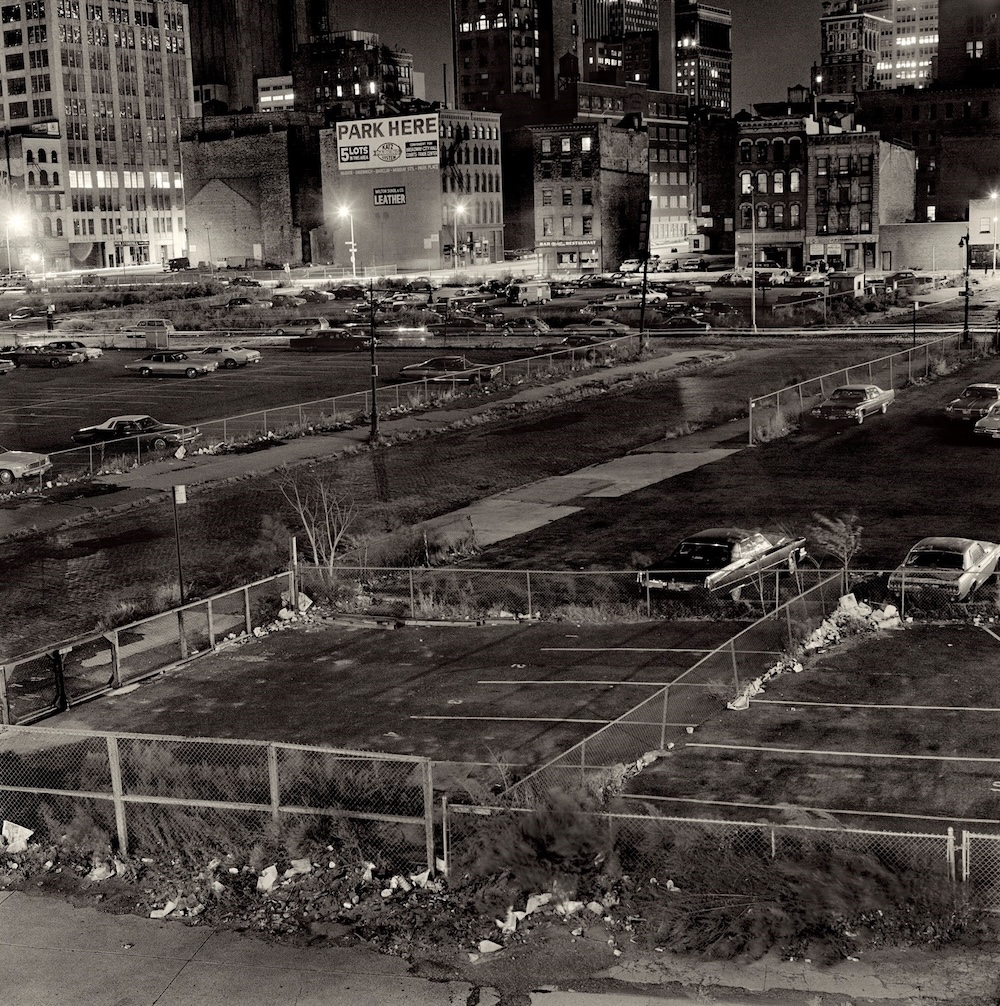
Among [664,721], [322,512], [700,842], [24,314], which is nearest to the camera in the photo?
[700,842]

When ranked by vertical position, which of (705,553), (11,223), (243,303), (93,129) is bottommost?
(705,553)

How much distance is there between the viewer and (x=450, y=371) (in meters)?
63.3

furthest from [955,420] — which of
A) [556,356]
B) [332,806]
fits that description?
[332,806]

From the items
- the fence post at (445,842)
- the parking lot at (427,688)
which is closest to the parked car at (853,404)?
the parking lot at (427,688)

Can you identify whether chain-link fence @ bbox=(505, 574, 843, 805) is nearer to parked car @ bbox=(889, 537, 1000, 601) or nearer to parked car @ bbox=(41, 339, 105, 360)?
parked car @ bbox=(889, 537, 1000, 601)

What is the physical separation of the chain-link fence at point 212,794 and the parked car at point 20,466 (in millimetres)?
23335

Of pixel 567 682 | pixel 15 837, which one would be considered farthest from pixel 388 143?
pixel 15 837

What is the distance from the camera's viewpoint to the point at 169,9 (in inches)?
7347

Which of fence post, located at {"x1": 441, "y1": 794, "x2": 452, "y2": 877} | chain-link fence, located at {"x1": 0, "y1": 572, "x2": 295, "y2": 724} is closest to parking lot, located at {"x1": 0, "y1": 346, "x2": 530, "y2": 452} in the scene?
chain-link fence, located at {"x1": 0, "y1": 572, "x2": 295, "y2": 724}

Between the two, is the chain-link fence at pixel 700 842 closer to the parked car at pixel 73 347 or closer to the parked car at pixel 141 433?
the parked car at pixel 141 433

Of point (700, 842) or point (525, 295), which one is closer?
point (700, 842)

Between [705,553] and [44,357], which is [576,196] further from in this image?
[705,553]

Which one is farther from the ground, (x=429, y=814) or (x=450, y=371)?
(x=450, y=371)

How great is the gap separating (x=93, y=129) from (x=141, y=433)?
141 m
